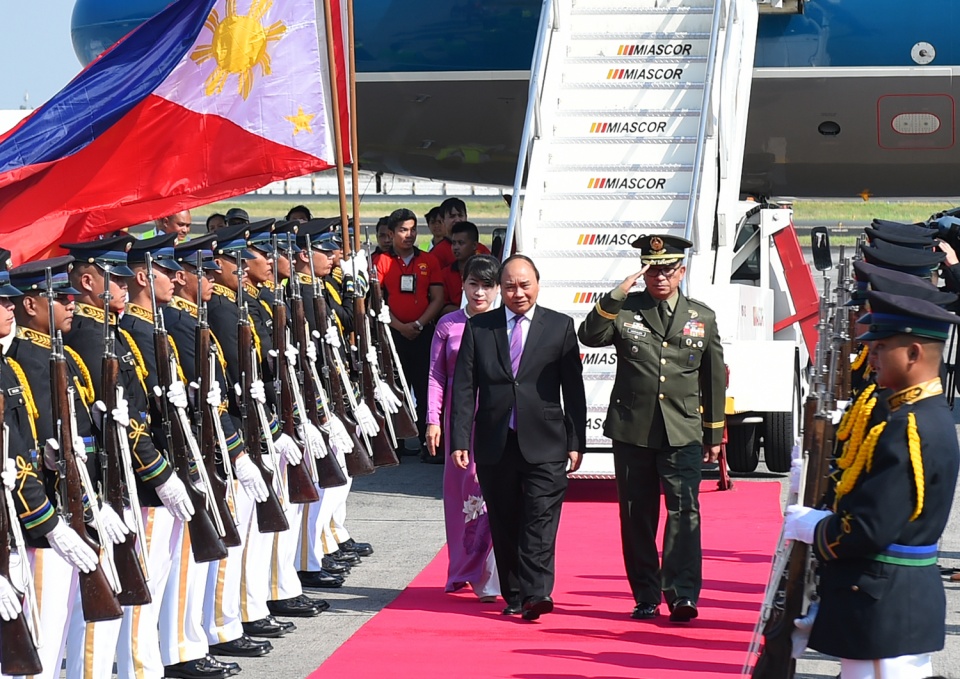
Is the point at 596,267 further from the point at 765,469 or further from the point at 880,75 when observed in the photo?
the point at 880,75

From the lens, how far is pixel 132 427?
18.8 ft

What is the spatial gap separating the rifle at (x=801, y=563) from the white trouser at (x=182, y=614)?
259 cm

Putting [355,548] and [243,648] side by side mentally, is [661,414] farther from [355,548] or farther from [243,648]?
[355,548]

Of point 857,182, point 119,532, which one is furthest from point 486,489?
point 857,182

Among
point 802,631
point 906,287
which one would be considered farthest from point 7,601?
point 906,287

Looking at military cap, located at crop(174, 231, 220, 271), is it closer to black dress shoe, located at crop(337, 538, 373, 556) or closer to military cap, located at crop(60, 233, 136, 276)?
military cap, located at crop(60, 233, 136, 276)

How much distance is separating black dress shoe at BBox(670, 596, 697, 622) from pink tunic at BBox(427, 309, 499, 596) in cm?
99

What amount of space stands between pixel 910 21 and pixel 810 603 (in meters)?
10.6

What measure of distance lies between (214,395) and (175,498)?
21.9 inches

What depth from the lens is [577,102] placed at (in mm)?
11680

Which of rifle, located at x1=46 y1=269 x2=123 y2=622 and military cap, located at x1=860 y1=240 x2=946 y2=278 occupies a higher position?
military cap, located at x1=860 y1=240 x2=946 y2=278

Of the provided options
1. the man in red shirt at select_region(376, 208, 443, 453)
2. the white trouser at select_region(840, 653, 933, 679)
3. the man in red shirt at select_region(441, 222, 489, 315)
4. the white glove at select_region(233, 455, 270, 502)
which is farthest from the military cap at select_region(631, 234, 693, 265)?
the man in red shirt at select_region(376, 208, 443, 453)

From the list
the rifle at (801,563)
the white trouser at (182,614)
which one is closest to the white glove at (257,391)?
the white trouser at (182,614)

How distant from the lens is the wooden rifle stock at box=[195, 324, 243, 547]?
20.3 feet
